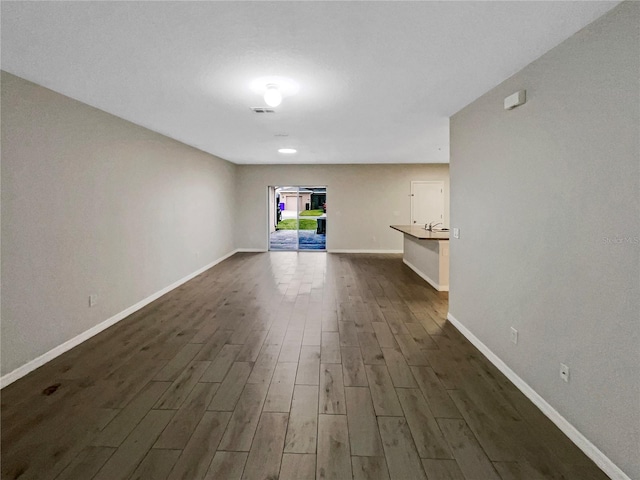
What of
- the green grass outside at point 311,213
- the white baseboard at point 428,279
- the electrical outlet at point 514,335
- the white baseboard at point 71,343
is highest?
the green grass outside at point 311,213

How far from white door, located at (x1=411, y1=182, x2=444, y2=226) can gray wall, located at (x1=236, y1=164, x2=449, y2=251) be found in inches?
5.3

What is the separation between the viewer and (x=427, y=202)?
9.12 m

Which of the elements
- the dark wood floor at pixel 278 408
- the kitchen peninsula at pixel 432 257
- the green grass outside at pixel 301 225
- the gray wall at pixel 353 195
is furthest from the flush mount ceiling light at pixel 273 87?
the green grass outside at pixel 301 225

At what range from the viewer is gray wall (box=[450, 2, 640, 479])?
1624 millimetres

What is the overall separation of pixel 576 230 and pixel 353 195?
7259 mm

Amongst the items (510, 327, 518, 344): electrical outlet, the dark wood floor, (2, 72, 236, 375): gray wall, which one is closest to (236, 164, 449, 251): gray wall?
(2, 72, 236, 375): gray wall

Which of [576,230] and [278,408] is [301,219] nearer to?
[278,408]

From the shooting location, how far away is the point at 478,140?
3.26 meters

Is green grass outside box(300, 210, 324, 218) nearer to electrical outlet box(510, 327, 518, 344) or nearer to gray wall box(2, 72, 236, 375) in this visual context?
gray wall box(2, 72, 236, 375)

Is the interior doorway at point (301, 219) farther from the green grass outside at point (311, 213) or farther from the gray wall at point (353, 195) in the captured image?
the gray wall at point (353, 195)

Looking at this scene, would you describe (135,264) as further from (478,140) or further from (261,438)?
(478,140)

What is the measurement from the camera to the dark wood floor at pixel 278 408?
5.80ft

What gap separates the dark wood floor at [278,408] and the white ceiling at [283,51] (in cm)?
238

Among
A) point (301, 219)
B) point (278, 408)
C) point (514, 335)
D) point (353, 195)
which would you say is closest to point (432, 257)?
point (514, 335)
